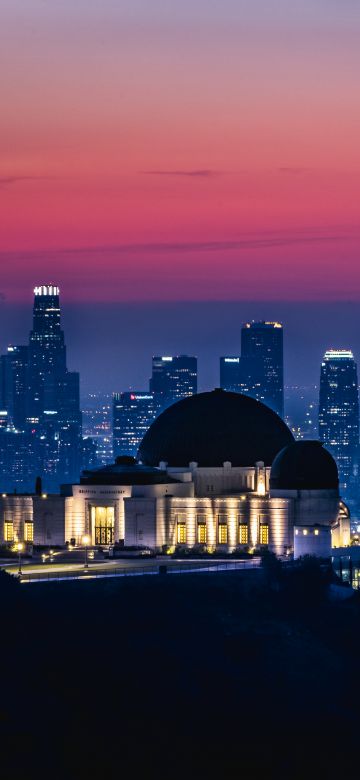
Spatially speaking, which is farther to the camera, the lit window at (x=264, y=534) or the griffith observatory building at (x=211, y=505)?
the lit window at (x=264, y=534)

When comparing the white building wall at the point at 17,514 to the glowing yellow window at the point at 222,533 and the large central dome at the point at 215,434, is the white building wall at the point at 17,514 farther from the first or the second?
the glowing yellow window at the point at 222,533

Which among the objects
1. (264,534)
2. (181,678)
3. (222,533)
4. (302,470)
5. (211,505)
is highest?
(302,470)

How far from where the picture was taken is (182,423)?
575 ft

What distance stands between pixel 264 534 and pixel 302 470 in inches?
182

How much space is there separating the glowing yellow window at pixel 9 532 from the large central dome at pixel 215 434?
10.2 metres

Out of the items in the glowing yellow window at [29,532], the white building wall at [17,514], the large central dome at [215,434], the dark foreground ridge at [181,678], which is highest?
the large central dome at [215,434]

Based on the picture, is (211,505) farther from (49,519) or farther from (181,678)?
(181,678)

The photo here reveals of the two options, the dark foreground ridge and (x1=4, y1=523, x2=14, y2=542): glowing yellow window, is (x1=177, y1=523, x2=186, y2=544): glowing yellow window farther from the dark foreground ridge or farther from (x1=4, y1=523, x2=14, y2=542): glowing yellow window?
the dark foreground ridge

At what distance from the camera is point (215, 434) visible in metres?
173

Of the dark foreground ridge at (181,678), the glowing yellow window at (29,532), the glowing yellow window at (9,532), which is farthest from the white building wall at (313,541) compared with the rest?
the glowing yellow window at (9,532)

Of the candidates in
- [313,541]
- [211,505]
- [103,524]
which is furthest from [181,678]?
[103,524]

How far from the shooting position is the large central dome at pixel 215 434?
172625 mm

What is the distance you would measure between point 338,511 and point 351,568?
4.42m

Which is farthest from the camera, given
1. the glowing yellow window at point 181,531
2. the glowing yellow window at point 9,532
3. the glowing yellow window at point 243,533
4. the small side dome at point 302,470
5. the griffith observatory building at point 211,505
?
the glowing yellow window at point 9,532
